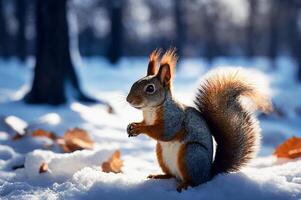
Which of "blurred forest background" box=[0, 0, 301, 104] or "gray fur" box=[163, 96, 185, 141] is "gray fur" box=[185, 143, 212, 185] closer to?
"gray fur" box=[163, 96, 185, 141]

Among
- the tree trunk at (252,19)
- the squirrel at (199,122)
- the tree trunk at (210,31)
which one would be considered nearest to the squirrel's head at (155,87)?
the squirrel at (199,122)

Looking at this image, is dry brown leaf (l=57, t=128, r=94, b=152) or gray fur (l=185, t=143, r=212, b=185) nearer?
gray fur (l=185, t=143, r=212, b=185)

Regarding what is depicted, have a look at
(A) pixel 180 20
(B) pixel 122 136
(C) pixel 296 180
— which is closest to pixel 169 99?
(C) pixel 296 180

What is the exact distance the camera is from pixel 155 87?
7.59ft

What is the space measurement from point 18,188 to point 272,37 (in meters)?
25.5

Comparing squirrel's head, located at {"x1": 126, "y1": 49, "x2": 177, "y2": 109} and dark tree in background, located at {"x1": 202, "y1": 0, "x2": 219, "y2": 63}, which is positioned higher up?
dark tree in background, located at {"x1": 202, "y1": 0, "x2": 219, "y2": 63}

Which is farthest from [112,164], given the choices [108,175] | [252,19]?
[252,19]

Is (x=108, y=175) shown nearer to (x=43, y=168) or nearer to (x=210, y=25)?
(x=43, y=168)

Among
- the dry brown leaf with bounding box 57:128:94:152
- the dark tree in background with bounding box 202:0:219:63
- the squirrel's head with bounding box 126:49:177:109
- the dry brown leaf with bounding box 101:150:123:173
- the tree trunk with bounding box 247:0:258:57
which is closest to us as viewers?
the squirrel's head with bounding box 126:49:177:109

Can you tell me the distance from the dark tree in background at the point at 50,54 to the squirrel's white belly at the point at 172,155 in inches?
143

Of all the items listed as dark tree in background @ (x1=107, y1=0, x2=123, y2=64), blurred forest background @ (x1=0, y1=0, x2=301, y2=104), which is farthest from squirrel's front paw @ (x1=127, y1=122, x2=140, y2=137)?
dark tree in background @ (x1=107, y1=0, x2=123, y2=64)

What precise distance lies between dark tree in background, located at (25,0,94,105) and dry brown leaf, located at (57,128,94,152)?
240 cm

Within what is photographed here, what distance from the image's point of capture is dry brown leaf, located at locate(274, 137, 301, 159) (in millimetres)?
3189

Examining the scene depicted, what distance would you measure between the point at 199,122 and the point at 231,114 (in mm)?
186
